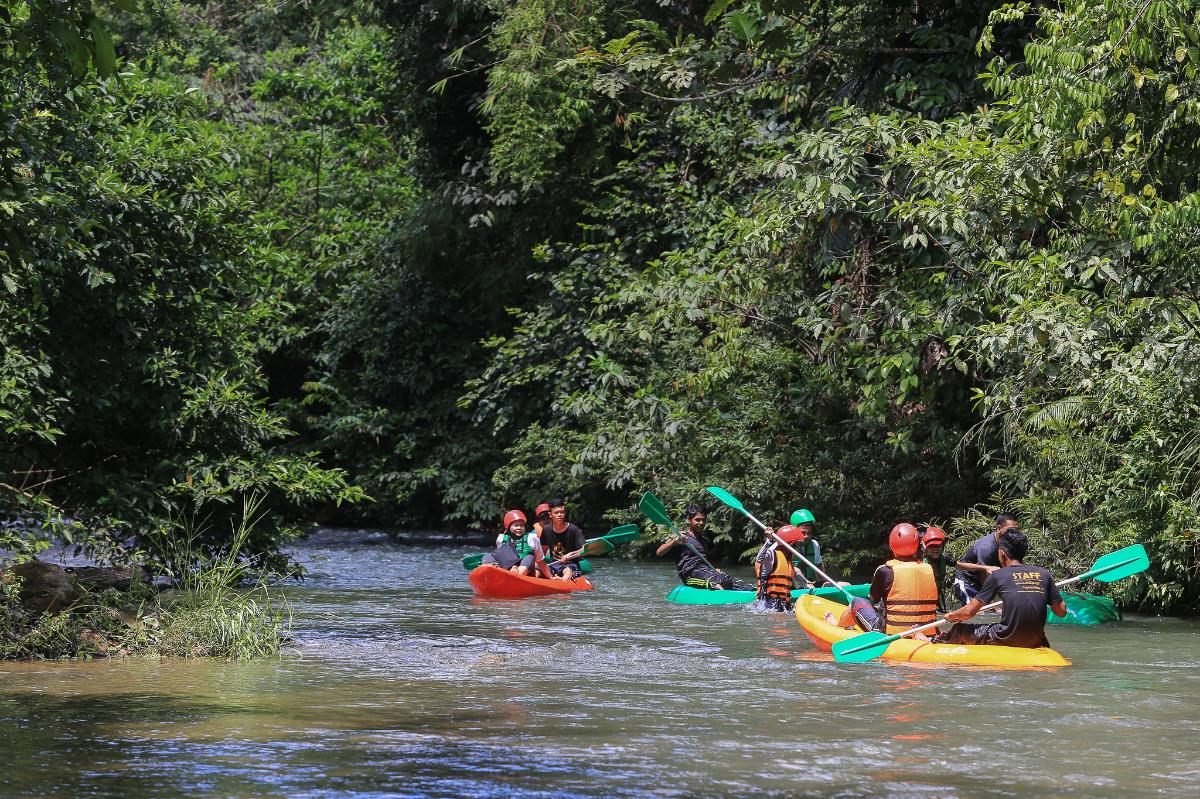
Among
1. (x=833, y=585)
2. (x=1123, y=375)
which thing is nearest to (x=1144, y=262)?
(x=1123, y=375)

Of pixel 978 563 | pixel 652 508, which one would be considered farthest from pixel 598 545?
pixel 978 563

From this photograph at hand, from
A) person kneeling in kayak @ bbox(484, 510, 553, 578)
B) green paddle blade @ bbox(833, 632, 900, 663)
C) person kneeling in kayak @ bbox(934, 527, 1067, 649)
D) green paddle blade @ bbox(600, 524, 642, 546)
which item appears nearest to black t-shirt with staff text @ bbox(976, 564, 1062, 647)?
person kneeling in kayak @ bbox(934, 527, 1067, 649)

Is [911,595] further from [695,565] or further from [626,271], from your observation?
[626,271]

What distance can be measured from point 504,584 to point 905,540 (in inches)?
226

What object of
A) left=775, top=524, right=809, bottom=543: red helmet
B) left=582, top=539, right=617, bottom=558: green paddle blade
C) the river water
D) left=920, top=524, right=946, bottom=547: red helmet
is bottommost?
the river water

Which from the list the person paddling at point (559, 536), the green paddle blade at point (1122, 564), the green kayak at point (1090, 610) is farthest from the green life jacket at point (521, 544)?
the green paddle blade at point (1122, 564)

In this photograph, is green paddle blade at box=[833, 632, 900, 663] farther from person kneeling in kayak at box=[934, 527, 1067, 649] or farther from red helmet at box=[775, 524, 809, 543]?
red helmet at box=[775, 524, 809, 543]

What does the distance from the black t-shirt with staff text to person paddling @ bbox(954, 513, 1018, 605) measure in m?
1.18

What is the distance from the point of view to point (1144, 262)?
1202 centimetres

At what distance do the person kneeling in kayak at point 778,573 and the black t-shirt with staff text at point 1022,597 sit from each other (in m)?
3.71

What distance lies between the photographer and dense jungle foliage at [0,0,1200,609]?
34.4ft

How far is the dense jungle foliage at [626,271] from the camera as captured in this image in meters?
10.5

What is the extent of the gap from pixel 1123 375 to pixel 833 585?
3.29 metres

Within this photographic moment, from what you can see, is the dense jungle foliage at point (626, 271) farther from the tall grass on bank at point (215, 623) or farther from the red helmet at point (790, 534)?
the red helmet at point (790, 534)
